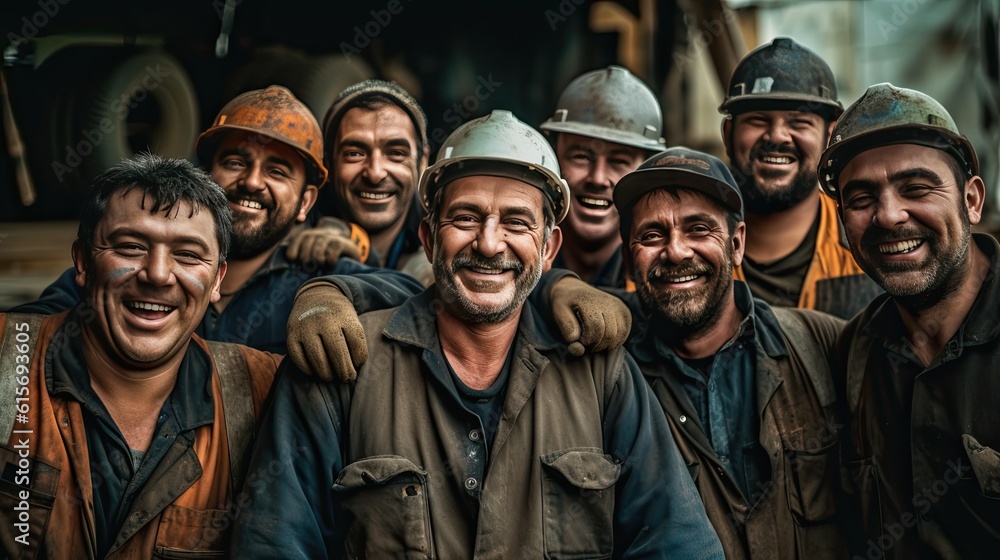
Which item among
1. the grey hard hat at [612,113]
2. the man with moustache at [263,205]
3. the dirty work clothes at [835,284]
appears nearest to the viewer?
the man with moustache at [263,205]

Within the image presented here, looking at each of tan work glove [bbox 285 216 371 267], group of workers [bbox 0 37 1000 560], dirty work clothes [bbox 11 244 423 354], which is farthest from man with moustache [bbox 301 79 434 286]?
group of workers [bbox 0 37 1000 560]

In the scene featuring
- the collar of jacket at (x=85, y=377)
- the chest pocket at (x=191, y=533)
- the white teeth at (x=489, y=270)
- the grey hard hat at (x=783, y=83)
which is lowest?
the chest pocket at (x=191, y=533)

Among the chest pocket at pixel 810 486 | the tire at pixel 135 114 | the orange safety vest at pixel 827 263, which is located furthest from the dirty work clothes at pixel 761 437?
the tire at pixel 135 114

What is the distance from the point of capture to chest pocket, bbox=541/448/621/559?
334 centimetres

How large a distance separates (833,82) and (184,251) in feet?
11.1

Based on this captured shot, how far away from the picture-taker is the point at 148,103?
272 inches

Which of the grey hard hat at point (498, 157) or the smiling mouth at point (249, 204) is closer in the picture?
the grey hard hat at point (498, 157)

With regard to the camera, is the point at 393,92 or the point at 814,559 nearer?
the point at 814,559

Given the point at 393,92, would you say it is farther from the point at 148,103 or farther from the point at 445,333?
the point at 148,103

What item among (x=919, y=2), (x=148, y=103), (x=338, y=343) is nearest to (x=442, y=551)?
(x=338, y=343)

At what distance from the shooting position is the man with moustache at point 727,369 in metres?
3.71

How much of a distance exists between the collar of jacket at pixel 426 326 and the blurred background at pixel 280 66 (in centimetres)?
340

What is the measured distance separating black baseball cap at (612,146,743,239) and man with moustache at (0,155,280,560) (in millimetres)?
1609

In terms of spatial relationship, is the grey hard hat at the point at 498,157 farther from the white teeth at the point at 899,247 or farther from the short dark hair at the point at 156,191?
the white teeth at the point at 899,247
